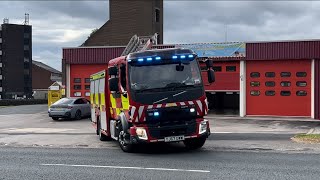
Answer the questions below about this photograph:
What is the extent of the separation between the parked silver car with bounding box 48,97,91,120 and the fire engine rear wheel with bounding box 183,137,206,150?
593 inches

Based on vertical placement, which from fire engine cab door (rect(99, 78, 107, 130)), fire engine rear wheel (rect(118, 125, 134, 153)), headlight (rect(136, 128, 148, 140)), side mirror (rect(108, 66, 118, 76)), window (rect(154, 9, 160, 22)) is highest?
window (rect(154, 9, 160, 22))

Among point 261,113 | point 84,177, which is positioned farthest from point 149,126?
point 261,113

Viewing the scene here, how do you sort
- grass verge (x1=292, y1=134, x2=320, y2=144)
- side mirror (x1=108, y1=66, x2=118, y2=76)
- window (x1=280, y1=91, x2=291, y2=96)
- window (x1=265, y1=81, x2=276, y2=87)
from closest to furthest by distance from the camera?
side mirror (x1=108, y1=66, x2=118, y2=76), grass verge (x1=292, y1=134, x2=320, y2=144), window (x1=280, y1=91, x2=291, y2=96), window (x1=265, y1=81, x2=276, y2=87)

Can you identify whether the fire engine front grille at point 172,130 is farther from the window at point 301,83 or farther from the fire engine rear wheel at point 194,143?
the window at point 301,83

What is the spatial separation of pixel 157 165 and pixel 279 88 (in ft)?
56.6

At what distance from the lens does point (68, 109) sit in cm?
2741

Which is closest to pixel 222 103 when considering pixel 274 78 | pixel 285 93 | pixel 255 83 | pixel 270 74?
pixel 255 83

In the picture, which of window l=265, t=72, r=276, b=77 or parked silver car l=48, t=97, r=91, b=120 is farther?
parked silver car l=48, t=97, r=91, b=120

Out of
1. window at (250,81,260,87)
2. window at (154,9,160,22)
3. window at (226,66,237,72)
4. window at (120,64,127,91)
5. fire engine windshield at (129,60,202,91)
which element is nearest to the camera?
fire engine windshield at (129,60,202,91)

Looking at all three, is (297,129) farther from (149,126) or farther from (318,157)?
(149,126)

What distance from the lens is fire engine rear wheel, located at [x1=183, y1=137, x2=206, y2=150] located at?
13.2 m

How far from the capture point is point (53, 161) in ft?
37.7

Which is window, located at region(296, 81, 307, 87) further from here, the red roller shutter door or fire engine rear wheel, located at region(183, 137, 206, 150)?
fire engine rear wheel, located at region(183, 137, 206, 150)

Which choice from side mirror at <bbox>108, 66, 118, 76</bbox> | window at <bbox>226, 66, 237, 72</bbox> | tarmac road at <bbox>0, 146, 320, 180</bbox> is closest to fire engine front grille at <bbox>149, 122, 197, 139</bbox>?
tarmac road at <bbox>0, 146, 320, 180</bbox>
